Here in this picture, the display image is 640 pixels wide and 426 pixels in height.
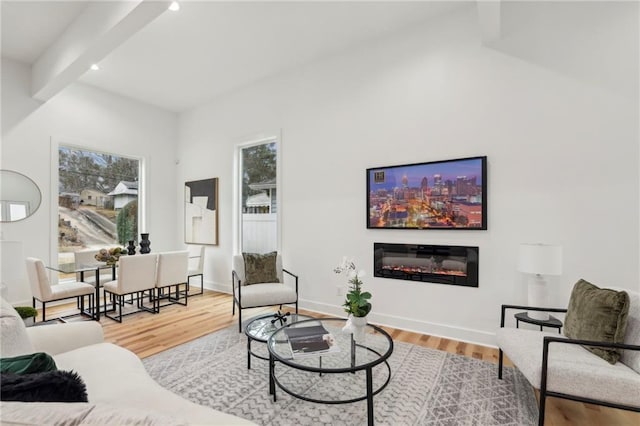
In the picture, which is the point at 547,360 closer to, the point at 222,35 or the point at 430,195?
the point at 430,195

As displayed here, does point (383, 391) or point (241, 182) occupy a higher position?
point (241, 182)

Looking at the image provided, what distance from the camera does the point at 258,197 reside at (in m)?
4.88

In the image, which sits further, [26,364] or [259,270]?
[259,270]

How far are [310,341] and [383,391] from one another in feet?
2.13

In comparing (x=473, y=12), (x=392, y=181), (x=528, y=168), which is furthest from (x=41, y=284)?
(x=473, y=12)

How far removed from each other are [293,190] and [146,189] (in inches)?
119

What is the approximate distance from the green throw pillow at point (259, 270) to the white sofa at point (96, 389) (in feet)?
6.19

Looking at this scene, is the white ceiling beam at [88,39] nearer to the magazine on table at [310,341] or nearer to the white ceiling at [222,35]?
the white ceiling at [222,35]

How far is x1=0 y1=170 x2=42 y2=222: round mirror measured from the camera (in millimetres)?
3902

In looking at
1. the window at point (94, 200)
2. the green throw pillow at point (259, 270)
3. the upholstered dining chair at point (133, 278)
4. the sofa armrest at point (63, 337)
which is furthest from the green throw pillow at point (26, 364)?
the window at point (94, 200)

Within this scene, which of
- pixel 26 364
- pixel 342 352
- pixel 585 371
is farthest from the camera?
pixel 342 352

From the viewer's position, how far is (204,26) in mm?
3340

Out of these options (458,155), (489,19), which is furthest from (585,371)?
(489,19)

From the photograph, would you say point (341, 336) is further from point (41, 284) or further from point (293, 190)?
point (41, 284)
